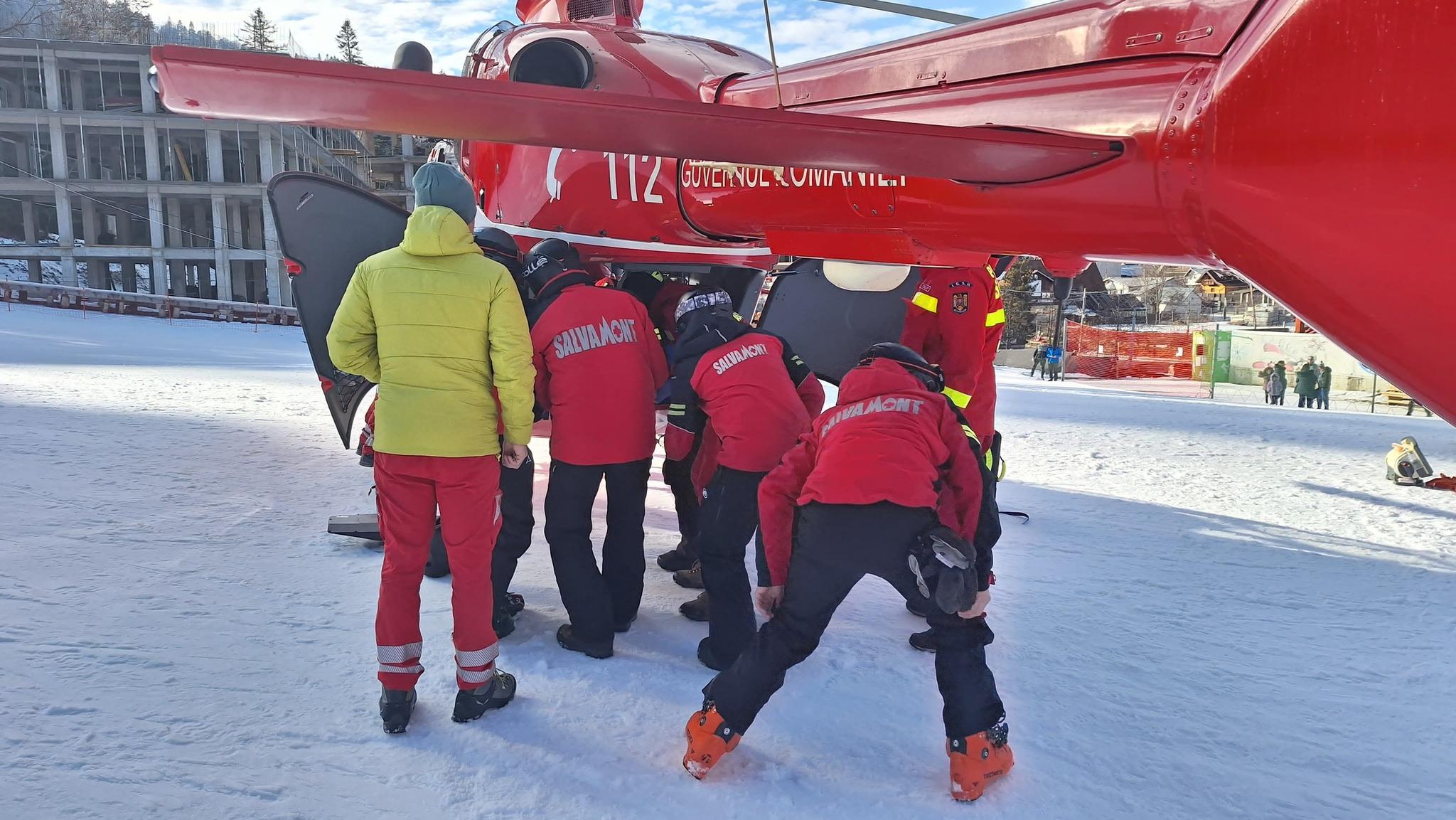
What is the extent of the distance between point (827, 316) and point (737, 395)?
2.14 meters

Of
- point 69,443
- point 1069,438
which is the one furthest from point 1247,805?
point 69,443

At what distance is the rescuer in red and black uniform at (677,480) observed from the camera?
14.1ft

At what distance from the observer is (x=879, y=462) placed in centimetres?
246

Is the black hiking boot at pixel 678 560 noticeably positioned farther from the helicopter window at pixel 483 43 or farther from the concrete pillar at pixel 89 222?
the concrete pillar at pixel 89 222

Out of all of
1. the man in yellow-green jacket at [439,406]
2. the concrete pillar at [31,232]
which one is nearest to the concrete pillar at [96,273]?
the concrete pillar at [31,232]

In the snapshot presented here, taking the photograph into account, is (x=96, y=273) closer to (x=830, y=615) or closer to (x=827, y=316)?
(x=827, y=316)

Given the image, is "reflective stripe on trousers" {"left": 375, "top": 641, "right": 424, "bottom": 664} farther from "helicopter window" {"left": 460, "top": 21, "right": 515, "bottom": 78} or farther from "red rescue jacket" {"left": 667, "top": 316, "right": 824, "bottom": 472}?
"helicopter window" {"left": 460, "top": 21, "right": 515, "bottom": 78}

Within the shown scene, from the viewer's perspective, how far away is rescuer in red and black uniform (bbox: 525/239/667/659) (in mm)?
3252

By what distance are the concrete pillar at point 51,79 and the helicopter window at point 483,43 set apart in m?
39.0

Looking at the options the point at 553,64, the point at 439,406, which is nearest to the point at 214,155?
the point at 553,64

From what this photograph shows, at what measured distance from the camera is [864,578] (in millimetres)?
4258

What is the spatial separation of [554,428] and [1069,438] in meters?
6.45

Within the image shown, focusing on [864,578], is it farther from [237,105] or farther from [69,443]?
[69,443]

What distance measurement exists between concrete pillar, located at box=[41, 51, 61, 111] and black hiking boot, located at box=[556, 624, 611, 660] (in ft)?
138
